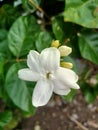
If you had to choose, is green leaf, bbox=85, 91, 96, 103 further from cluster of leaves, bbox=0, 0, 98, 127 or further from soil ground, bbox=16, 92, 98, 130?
soil ground, bbox=16, 92, 98, 130

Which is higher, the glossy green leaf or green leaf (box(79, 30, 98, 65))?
the glossy green leaf

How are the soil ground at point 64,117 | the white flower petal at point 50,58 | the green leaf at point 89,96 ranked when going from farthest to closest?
the soil ground at point 64,117, the green leaf at point 89,96, the white flower petal at point 50,58

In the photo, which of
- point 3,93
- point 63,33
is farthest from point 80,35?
point 3,93

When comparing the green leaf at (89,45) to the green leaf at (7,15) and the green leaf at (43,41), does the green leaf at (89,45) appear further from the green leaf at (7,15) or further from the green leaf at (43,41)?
the green leaf at (7,15)

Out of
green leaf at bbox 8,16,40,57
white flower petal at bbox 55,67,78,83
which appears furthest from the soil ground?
white flower petal at bbox 55,67,78,83

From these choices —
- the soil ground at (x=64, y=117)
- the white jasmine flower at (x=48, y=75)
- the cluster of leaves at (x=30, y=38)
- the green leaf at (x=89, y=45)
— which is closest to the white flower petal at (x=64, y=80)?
the white jasmine flower at (x=48, y=75)

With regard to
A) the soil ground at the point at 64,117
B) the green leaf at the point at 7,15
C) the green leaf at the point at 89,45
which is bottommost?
the soil ground at the point at 64,117
